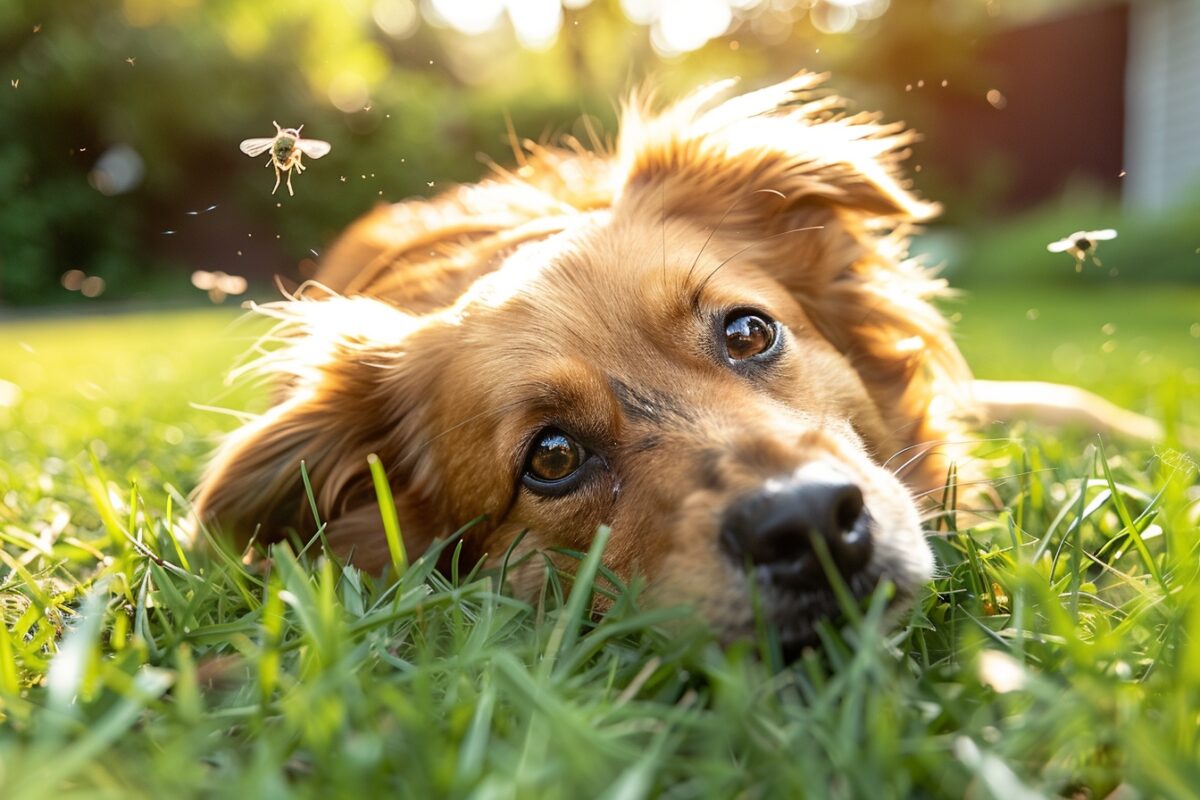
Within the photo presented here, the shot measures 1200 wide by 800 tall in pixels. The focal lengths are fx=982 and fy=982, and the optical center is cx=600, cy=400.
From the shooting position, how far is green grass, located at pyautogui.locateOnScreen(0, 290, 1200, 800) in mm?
1146

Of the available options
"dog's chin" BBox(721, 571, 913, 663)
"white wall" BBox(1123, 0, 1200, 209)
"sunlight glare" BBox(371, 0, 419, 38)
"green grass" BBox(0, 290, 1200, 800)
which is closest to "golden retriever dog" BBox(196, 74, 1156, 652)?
"dog's chin" BBox(721, 571, 913, 663)

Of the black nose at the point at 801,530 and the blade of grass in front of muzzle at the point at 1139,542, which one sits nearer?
the black nose at the point at 801,530

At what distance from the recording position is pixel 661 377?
2.26m

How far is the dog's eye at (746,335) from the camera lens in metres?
2.44

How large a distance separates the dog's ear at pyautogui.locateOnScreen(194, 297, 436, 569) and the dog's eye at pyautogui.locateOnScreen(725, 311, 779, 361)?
0.81m

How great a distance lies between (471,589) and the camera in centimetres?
169

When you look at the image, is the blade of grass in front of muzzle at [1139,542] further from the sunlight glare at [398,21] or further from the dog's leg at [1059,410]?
the sunlight glare at [398,21]

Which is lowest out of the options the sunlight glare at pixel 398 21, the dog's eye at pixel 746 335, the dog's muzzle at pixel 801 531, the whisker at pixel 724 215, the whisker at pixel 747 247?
the dog's muzzle at pixel 801 531

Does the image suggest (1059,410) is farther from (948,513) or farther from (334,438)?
(334,438)

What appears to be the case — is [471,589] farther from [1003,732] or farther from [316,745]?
[1003,732]

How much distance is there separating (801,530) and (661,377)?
0.76 m

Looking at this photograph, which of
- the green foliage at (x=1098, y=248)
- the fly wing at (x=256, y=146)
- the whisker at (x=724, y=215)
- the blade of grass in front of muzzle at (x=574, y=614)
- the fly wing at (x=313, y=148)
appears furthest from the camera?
the green foliage at (x=1098, y=248)

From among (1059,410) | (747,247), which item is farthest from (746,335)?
(1059,410)

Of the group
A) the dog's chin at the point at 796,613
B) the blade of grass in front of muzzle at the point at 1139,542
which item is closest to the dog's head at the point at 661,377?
the dog's chin at the point at 796,613
